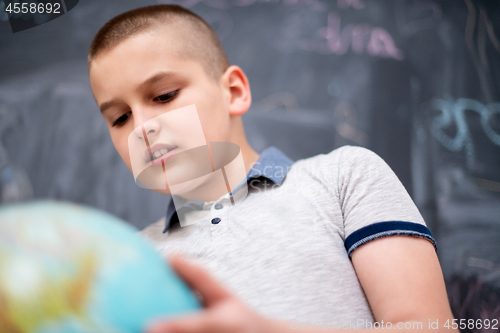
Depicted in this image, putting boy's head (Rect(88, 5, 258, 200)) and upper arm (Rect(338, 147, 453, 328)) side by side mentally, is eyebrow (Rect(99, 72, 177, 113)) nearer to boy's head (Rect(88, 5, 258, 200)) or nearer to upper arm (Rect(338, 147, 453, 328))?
boy's head (Rect(88, 5, 258, 200))

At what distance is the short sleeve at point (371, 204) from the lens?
19.1 inches

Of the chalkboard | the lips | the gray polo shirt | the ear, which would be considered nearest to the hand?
the gray polo shirt

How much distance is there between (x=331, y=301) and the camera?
0.47 metres

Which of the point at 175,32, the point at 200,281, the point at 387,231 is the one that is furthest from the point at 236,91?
the point at 200,281

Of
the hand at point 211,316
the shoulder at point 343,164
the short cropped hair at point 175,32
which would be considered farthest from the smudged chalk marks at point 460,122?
the hand at point 211,316

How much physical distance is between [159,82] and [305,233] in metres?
0.33

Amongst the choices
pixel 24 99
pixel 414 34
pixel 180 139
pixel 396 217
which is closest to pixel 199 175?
pixel 180 139

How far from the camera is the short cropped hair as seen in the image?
2.15 feet

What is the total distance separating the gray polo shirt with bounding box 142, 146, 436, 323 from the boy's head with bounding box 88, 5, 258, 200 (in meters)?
0.12

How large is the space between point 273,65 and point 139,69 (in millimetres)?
531

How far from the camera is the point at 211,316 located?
0.81ft

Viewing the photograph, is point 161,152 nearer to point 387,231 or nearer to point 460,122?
point 387,231

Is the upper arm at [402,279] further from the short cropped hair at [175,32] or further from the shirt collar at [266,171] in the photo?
the short cropped hair at [175,32]

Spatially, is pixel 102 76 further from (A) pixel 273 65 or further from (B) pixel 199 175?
(A) pixel 273 65
